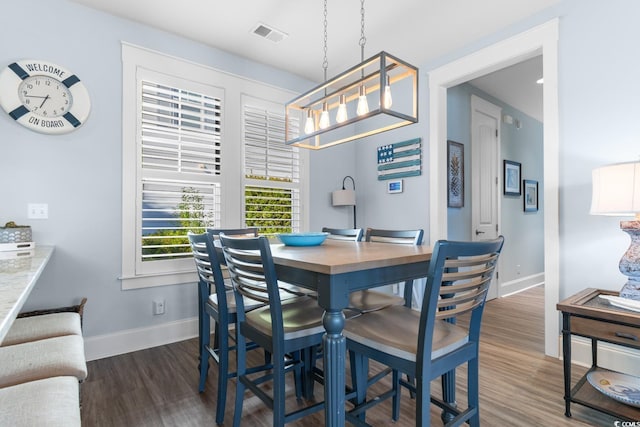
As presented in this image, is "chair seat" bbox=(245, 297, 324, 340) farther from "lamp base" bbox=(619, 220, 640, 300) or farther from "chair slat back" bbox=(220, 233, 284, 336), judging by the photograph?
"lamp base" bbox=(619, 220, 640, 300)

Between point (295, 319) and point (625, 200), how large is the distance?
1.90 metres

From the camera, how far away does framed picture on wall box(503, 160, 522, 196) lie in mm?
4762

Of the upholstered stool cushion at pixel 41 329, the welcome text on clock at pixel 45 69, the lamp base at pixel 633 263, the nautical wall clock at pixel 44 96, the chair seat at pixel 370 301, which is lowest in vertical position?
the upholstered stool cushion at pixel 41 329

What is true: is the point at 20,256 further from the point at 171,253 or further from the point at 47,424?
the point at 47,424

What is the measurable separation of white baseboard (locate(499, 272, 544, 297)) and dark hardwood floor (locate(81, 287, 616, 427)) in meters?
1.77

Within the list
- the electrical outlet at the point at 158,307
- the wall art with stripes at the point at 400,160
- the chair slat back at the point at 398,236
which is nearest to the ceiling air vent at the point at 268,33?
the wall art with stripes at the point at 400,160

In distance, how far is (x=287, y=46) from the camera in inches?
127

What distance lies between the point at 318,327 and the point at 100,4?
2.97 metres

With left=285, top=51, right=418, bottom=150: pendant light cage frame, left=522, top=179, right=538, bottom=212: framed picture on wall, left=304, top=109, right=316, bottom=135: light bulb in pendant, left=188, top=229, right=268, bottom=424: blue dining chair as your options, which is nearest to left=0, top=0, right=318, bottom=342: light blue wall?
left=188, top=229, right=268, bottom=424: blue dining chair

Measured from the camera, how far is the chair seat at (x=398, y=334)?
125 cm

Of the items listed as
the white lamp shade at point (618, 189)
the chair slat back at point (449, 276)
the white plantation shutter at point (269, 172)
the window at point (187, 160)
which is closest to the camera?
the chair slat back at point (449, 276)

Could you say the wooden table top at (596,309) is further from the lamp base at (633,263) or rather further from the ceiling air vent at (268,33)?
the ceiling air vent at (268,33)

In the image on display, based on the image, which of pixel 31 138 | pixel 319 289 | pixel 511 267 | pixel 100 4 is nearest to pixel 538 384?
pixel 319 289

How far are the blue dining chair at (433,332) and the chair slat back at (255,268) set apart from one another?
35 centimetres
